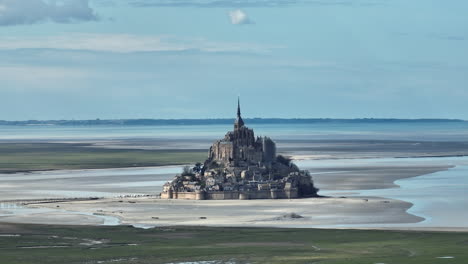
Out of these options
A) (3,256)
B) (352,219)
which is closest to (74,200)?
(352,219)

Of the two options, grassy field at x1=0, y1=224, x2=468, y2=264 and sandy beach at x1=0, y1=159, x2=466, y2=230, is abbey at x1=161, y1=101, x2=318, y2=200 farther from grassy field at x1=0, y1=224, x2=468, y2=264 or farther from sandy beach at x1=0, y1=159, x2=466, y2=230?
grassy field at x1=0, y1=224, x2=468, y2=264

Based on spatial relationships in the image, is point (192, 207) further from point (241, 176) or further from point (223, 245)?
point (223, 245)

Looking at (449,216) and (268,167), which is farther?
(268,167)

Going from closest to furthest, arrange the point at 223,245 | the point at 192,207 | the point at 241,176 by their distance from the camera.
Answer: the point at 223,245 < the point at 192,207 < the point at 241,176

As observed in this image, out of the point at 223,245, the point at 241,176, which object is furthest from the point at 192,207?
the point at 223,245

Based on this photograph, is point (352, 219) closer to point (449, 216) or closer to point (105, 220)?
point (449, 216)

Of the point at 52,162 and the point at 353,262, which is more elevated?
the point at 52,162

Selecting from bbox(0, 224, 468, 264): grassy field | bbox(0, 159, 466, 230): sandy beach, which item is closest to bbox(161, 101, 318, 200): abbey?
bbox(0, 159, 466, 230): sandy beach

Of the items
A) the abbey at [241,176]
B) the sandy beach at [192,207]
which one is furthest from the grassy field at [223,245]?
the abbey at [241,176]
